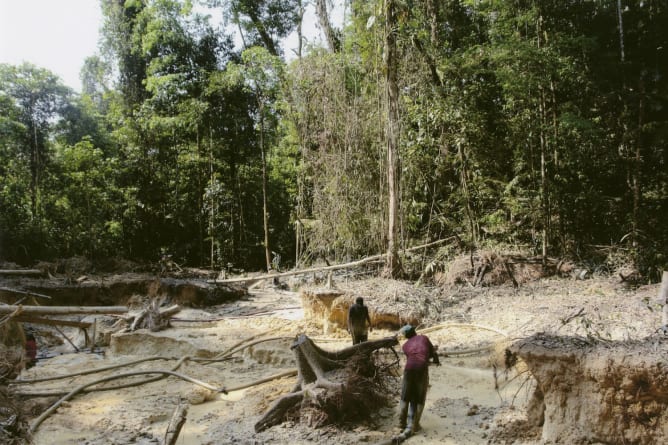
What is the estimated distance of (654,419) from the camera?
3.78 meters

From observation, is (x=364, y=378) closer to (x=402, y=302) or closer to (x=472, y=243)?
(x=402, y=302)

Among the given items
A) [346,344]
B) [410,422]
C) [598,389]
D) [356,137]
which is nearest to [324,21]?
[356,137]

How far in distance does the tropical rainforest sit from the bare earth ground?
2.18 m

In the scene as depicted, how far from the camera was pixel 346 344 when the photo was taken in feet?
28.4

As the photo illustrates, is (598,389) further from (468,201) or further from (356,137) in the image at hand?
(356,137)

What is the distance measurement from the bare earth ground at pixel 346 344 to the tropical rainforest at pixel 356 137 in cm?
218

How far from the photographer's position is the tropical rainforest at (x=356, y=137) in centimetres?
1157

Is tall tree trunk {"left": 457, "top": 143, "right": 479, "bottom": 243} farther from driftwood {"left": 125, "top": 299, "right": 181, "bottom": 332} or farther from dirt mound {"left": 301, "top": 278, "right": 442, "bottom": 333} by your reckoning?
driftwood {"left": 125, "top": 299, "right": 181, "bottom": 332}

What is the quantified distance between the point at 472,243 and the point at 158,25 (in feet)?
48.9

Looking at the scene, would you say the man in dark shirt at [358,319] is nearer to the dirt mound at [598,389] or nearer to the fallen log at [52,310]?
the dirt mound at [598,389]

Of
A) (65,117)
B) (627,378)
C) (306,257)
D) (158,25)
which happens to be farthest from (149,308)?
(158,25)

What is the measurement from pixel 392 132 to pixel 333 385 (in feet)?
21.7

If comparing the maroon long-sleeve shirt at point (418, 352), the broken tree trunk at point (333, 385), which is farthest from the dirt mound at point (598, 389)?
the broken tree trunk at point (333, 385)

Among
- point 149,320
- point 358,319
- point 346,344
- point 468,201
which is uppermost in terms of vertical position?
point 468,201
